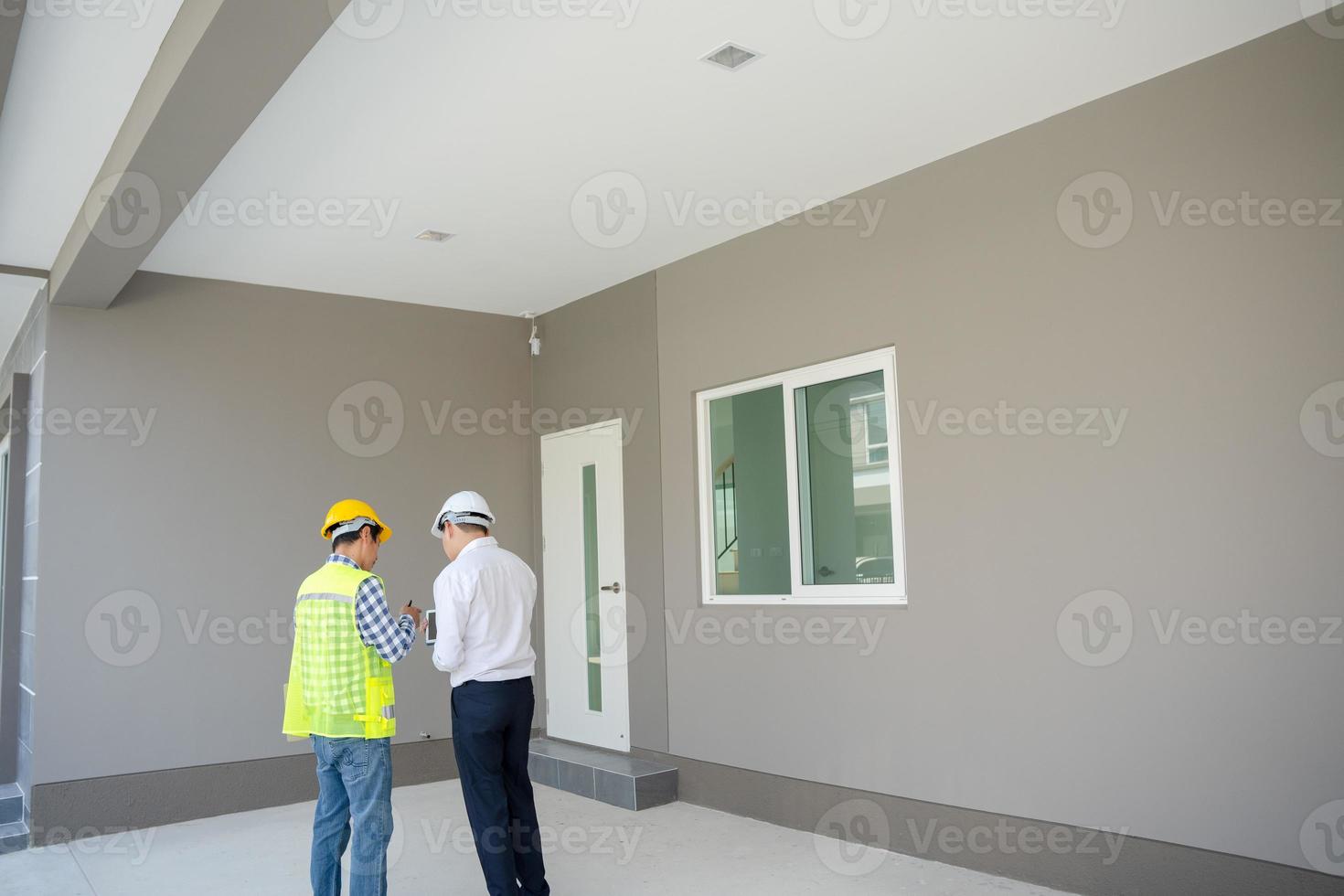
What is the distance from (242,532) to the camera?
5.89 m

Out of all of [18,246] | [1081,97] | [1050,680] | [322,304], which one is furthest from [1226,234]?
[18,246]

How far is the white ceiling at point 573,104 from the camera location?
331 cm

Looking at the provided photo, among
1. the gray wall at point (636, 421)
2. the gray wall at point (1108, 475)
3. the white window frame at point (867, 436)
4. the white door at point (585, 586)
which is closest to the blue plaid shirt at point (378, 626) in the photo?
the gray wall at point (1108, 475)

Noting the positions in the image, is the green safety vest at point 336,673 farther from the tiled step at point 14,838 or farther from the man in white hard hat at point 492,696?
the tiled step at point 14,838

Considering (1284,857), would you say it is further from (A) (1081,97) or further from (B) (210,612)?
(B) (210,612)

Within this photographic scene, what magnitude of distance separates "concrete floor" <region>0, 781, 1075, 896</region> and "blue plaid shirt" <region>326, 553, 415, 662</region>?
151cm

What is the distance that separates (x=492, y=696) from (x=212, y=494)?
10.4 ft

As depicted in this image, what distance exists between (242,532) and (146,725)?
1.13 meters

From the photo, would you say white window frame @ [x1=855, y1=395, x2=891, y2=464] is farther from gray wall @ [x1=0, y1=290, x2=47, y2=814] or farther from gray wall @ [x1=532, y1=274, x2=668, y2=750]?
gray wall @ [x1=0, y1=290, x2=47, y2=814]

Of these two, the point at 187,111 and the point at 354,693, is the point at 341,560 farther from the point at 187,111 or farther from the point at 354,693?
the point at 187,111

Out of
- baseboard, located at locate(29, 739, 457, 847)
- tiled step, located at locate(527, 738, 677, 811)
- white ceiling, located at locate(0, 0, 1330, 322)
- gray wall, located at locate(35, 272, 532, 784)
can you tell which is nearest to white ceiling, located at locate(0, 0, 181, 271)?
white ceiling, located at locate(0, 0, 1330, 322)

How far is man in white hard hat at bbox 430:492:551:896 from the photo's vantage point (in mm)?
3404

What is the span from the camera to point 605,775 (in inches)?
219

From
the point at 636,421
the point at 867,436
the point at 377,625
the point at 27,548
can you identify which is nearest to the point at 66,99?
the point at 377,625
